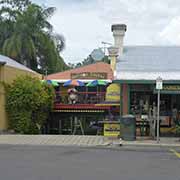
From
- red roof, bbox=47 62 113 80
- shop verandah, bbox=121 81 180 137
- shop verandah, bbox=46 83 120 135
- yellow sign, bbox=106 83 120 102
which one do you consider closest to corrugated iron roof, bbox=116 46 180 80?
shop verandah, bbox=121 81 180 137

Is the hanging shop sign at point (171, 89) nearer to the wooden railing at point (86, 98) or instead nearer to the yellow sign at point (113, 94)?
the yellow sign at point (113, 94)

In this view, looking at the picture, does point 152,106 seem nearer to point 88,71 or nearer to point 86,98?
point 86,98

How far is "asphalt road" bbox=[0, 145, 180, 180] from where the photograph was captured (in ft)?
31.2

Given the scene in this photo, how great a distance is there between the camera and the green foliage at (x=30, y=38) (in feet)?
139

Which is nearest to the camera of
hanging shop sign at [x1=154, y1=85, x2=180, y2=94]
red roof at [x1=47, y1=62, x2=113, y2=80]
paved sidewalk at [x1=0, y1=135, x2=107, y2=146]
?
paved sidewalk at [x1=0, y1=135, x2=107, y2=146]

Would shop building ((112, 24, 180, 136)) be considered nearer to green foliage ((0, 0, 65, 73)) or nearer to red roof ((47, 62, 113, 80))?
red roof ((47, 62, 113, 80))

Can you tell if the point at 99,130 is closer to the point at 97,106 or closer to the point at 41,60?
the point at 97,106

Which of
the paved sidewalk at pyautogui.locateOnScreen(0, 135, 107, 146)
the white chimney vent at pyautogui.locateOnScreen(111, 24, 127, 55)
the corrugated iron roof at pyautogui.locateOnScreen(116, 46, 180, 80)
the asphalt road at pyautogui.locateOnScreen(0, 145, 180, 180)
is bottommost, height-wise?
the asphalt road at pyautogui.locateOnScreen(0, 145, 180, 180)

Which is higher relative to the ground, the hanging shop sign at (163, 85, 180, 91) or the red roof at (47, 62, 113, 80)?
the red roof at (47, 62, 113, 80)

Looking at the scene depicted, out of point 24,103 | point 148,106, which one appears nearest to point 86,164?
point 148,106

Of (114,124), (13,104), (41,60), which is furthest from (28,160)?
(41,60)

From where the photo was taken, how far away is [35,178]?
9.01 m

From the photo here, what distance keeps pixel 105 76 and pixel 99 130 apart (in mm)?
11458

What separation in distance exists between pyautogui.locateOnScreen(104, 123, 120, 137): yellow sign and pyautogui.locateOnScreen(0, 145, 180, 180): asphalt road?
4.40 metres
